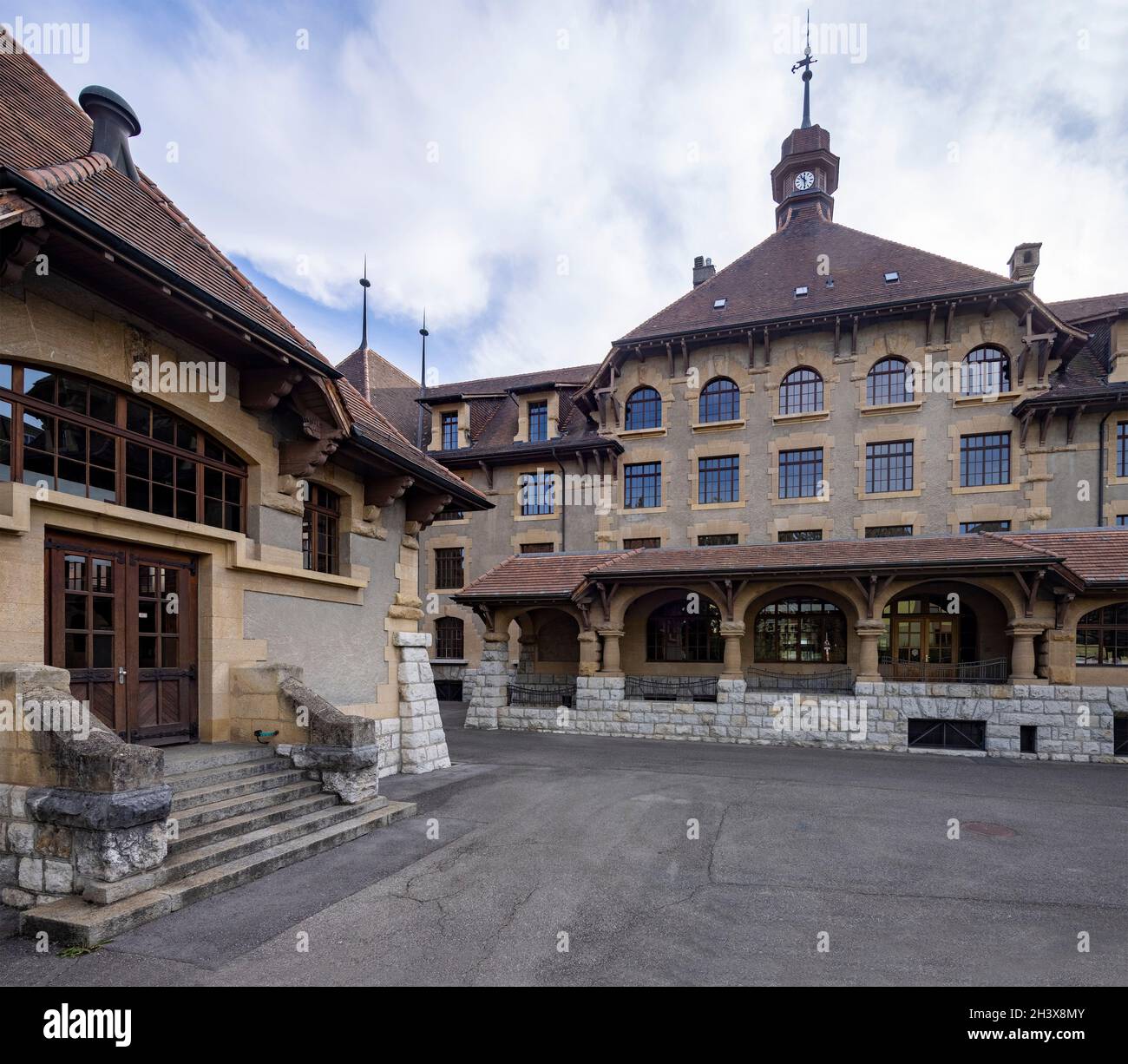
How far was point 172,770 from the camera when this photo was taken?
663 centimetres

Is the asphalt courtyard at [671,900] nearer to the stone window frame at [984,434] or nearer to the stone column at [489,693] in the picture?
the stone column at [489,693]

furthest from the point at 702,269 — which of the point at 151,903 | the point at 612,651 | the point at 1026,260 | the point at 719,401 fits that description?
the point at 151,903

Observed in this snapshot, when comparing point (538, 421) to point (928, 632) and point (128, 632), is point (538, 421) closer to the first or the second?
point (928, 632)

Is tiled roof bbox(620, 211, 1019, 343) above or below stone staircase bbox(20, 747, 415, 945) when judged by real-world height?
above

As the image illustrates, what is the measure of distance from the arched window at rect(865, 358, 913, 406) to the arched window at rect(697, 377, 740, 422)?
161 inches

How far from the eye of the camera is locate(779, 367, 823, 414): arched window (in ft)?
69.3

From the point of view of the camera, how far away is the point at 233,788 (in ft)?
22.7

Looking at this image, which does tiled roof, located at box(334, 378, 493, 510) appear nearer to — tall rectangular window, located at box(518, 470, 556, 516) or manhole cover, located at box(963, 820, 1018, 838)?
manhole cover, located at box(963, 820, 1018, 838)

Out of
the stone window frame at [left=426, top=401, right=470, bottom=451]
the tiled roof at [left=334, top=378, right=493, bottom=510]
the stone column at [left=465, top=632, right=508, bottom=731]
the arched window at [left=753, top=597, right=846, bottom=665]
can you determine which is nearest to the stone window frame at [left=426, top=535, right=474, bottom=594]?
the stone window frame at [left=426, top=401, right=470, bottom=451]

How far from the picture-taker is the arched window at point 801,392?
69.3 ft

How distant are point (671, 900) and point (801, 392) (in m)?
18.7

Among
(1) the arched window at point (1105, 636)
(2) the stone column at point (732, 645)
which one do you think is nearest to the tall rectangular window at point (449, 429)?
(2) the stone column at point (732, 645)

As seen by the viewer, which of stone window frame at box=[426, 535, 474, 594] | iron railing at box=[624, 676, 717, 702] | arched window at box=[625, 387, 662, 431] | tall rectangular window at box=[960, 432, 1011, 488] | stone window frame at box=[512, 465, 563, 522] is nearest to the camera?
iron railing at box=[624, 676, 717, 702]
